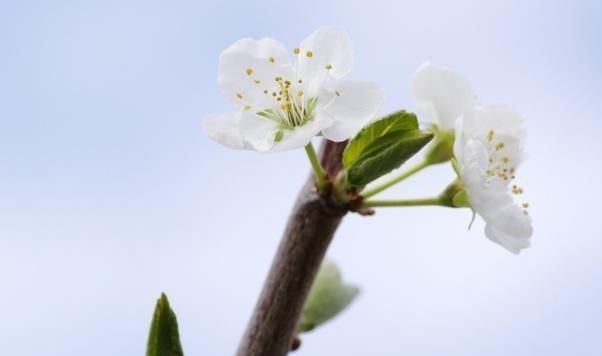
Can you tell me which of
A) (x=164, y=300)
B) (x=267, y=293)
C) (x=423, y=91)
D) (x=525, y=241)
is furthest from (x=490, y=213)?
(x=164, y=300)

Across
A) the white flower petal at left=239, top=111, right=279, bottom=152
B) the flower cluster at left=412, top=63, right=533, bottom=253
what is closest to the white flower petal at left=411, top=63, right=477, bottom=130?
the flower cluster at left=412, top=63, right=533, bottom=253

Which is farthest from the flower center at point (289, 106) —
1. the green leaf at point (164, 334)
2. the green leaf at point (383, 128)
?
the green leaf at point (164, 334)

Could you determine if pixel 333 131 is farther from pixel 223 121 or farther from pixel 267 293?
pixel 267 293

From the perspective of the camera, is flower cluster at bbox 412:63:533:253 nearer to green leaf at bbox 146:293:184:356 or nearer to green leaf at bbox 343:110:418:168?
green leaf at bbox 343:110:418:168

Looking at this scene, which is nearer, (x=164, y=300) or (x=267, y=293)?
(x=164, y=300)

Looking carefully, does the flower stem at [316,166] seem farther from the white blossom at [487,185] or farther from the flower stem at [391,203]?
the white blossom at [487,185]

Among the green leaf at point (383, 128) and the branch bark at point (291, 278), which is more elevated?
the green leaf at point (383, 128)
